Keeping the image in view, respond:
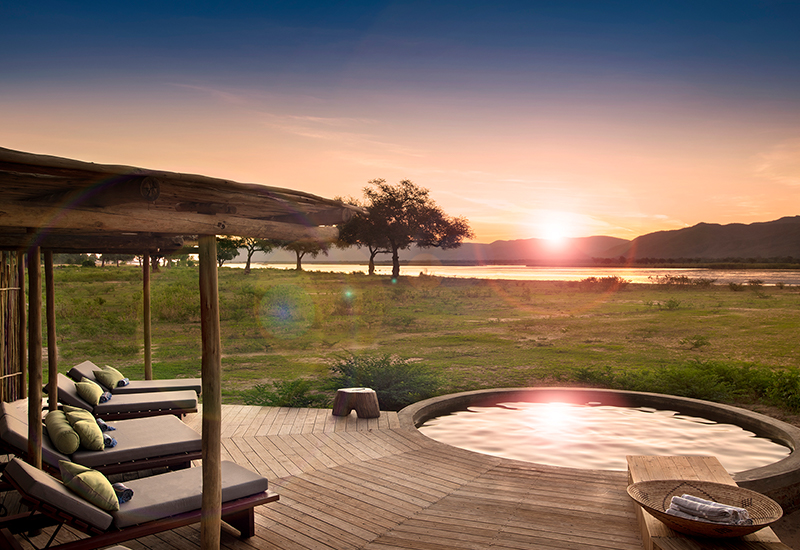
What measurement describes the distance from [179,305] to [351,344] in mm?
8711

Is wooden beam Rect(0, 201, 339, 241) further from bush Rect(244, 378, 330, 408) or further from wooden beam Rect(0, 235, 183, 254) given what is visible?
bush Rect(244, 378, 330, 408)

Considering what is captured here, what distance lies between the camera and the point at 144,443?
482 centimetres

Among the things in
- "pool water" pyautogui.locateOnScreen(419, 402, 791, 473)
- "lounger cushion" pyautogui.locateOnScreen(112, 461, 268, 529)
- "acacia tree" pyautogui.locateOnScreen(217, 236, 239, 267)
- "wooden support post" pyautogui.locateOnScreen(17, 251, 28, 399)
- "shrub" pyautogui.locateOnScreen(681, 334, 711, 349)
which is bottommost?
"shrub" pyautogui.locateOnScreen(681, 334, 711, 349)

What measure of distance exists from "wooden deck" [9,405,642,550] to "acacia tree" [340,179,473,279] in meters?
38.1

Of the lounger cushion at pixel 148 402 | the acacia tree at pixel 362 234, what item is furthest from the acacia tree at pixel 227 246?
the lounger cushion at pixel 148 402

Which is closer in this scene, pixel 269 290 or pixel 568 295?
pixel 269 290

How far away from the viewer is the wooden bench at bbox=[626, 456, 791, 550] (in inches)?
121

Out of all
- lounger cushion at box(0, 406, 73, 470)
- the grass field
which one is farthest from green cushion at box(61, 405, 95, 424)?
the grass field

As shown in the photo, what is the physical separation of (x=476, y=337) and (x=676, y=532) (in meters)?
14.6

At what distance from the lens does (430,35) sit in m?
13.1

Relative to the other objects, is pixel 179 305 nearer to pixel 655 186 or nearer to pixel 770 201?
pixel 655 186

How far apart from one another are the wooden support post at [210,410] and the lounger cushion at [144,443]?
1.50 m

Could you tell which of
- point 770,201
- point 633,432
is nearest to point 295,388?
point 633,432

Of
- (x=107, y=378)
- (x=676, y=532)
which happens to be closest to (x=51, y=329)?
(x=107, y=378)
